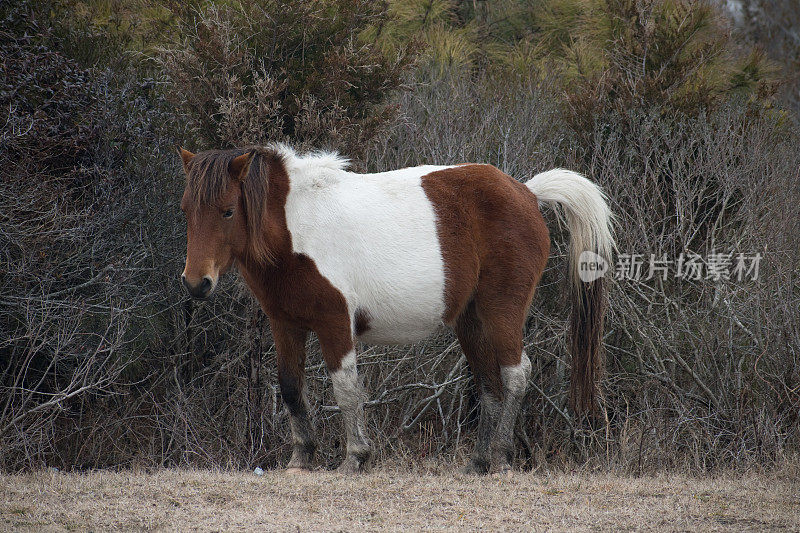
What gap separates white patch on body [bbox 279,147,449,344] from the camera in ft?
15.8

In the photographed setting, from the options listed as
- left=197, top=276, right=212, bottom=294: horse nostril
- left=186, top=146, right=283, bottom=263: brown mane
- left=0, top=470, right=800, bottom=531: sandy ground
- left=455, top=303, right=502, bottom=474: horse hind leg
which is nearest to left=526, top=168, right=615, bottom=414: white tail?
left=455, top=303, right=502, bottom=474: horse hind leg

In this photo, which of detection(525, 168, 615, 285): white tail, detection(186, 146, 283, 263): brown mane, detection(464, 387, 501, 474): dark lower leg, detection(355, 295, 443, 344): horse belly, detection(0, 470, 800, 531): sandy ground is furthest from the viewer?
detection(525, 168, 615, 285): white tail

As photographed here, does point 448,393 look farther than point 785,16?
No

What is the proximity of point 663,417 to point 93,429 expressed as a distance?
5.49 m

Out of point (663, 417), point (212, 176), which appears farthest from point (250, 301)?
point (663, 417)

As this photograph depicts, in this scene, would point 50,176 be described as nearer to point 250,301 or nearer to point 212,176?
point 250,301

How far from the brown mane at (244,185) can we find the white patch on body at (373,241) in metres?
0.22

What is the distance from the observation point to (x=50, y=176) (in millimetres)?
6582

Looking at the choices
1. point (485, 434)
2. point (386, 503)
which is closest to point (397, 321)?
point (485, 434)

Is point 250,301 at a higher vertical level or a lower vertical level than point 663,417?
higher

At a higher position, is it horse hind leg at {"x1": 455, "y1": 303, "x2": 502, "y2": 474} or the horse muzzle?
the horse muzzle

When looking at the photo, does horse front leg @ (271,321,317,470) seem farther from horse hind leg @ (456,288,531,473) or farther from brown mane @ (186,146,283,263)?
horse hind leg @ (456,288,531,473)

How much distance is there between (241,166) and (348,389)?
5.19ft

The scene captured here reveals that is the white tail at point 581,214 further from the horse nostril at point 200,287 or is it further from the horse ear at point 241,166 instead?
the horse nostril at point 200,287
